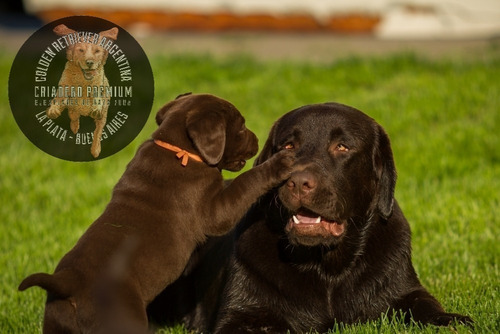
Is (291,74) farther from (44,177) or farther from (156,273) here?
(156,273)

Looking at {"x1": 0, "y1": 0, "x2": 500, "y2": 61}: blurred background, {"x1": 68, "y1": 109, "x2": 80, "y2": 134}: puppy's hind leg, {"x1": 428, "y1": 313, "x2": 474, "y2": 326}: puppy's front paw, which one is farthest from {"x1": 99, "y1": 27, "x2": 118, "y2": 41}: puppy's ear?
{"x1": 0, "y1": 0, "x2": 500, "y2": 61}: blurred background

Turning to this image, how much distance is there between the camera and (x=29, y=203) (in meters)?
8.51

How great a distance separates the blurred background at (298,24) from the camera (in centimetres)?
1299

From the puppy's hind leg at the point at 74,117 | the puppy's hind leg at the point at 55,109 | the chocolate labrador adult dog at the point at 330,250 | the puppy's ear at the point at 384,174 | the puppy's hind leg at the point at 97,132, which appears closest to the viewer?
the chocolate labrador adult dog at the point at 330,250

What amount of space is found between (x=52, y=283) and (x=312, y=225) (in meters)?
1.43

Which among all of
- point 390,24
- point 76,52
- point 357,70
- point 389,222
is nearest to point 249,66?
point 357,70

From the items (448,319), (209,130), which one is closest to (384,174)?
(448,319)

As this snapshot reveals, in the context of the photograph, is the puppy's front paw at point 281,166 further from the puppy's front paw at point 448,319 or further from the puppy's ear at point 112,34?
the puppy's ear at point 112,34

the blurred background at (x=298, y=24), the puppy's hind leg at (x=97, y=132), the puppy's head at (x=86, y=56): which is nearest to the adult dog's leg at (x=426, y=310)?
the puppy's head at (x=86, y=56)

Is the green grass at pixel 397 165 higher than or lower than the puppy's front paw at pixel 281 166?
lower

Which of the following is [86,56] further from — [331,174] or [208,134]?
[331,174]

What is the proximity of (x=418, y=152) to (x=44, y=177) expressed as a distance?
408 centimetres

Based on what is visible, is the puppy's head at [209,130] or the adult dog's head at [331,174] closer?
the adult dog's head at [331,174]

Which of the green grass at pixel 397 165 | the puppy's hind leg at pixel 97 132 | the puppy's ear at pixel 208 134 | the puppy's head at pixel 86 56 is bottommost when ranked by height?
the green grass at pixel 397 165
